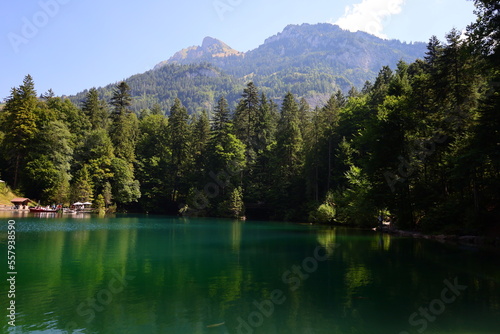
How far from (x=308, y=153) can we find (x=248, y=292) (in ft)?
152

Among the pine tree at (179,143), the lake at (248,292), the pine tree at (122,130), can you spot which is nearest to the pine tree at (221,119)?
the pine tree at (179,143)

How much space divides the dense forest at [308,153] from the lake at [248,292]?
34.3ft

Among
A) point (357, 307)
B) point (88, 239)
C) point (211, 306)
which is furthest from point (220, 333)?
point (88, 239)

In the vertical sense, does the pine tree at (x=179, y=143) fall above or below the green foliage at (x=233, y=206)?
above

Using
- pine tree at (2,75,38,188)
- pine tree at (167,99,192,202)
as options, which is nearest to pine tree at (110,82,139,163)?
pine tree at (167,99,192,202)

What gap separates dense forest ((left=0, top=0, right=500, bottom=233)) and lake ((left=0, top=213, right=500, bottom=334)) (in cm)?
1045

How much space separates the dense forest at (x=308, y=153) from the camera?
973 inches

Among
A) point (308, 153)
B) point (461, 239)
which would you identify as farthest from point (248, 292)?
point (308, 153)

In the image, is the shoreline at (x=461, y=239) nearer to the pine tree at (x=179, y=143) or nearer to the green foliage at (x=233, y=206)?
the green foliage at (x=233, y=206)

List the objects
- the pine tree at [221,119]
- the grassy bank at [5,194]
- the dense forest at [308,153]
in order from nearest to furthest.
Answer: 1. the dense forest at [308,153]
2. the grassy bank at [5,194]
3. the pine tree at [221,119]

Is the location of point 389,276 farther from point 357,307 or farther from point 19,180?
point 19,180

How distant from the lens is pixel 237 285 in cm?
1102

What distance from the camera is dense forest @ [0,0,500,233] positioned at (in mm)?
24703

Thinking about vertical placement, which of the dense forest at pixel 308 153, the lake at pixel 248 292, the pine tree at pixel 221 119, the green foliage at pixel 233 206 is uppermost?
the pine tree at pixel 221 119
